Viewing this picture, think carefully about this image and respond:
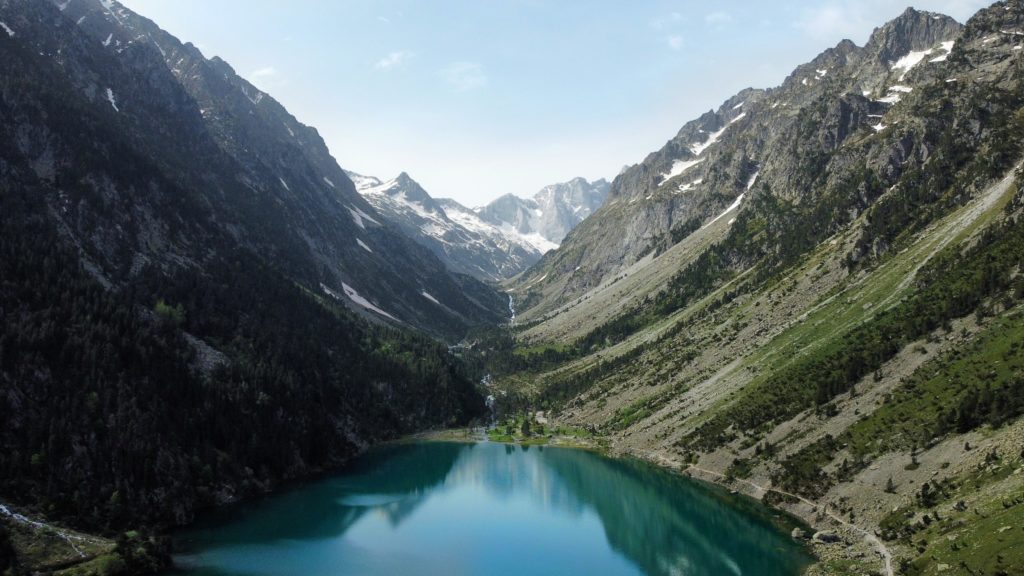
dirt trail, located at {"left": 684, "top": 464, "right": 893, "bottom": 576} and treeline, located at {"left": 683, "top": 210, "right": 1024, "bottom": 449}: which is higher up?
treeline, located at {"left": 683, "top": 210, "right": 1024, "bottom": 449}

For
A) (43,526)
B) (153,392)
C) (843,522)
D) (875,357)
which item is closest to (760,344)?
(875,357)

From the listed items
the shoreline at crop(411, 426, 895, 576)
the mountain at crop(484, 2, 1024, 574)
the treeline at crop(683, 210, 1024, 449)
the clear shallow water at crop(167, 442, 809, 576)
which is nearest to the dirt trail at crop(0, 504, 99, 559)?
the clear shallow water at crop(167, 442, 809, 576)

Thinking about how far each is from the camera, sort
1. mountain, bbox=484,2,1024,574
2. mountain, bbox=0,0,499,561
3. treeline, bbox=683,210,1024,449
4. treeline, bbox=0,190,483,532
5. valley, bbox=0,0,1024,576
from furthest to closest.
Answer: treeline, bbox=683,210,1024,449 < mountain, bbox=0,0,499,561 < treeline, bbox=0,190,483,532 < valley, bbox=0,0,1024,576 < mountain, bbox=484,2,1024,574

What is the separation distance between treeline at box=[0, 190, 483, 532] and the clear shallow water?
7.61 meters

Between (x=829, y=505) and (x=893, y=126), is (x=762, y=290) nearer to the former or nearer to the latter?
(x=893, y=126)

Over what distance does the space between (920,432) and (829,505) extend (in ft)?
39.1

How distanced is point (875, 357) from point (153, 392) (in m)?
97.1

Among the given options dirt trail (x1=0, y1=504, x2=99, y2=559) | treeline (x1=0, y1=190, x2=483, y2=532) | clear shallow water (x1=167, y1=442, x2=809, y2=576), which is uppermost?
treeline (x1=0, y1=190, x2=483, y2=532)

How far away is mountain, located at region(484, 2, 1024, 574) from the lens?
199 feet

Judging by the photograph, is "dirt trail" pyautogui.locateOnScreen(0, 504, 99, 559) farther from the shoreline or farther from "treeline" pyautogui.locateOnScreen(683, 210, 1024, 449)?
"treeline" pyautogui.locateOnScreen(683, 210, 1024, 449)

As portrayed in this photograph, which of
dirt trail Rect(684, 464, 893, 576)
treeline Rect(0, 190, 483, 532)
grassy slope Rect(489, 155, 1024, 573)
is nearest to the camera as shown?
dirt trail Rect(684, 464, 893, 576)

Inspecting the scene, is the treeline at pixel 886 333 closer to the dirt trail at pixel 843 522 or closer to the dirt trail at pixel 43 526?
the dirt trail at pixel 843 522

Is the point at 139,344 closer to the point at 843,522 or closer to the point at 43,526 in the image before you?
the point at 43,526

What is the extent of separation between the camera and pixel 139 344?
95.1 m
